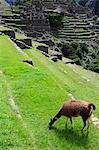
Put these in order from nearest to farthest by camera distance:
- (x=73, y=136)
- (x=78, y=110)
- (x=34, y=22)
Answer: (x=78, y=110) → (x=73, y=136) → (x=34, y=22)

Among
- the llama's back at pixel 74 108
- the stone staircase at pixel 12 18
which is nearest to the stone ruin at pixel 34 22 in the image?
the stone staircase at pixel 12 18

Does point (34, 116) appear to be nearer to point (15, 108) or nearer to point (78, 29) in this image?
point (15, 108)

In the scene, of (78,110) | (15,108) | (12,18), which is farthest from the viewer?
(12,18)

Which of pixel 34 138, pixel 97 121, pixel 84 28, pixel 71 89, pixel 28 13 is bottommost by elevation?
pixel 84 28

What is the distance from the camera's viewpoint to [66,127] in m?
12.2

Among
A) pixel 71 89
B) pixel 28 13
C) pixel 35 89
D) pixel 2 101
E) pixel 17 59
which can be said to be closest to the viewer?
pixel 2 101

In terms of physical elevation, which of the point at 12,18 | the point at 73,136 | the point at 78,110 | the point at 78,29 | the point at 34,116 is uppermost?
the point at 78,110

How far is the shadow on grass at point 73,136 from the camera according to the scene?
11500mm

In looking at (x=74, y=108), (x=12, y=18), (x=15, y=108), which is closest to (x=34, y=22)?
(x=12, y=18)

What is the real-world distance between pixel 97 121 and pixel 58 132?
2.48m

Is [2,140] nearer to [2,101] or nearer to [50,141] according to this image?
[50,141]

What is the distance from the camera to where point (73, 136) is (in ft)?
38.8

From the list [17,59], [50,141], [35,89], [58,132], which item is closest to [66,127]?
[58,132]

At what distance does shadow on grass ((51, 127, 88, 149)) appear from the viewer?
11.5 metres
